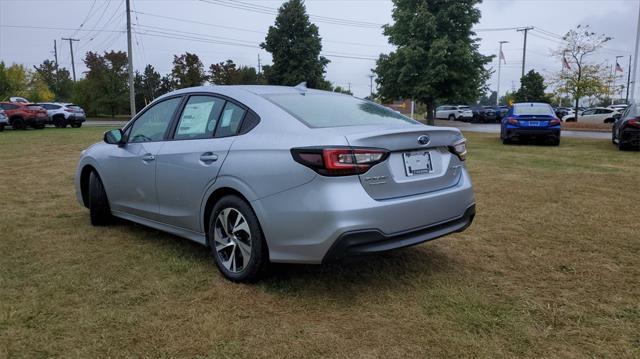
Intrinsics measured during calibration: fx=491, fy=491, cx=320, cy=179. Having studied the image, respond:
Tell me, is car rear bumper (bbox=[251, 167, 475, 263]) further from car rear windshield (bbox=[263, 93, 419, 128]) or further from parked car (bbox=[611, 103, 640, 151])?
parked car (bbox=[611, 103, 640, 151])

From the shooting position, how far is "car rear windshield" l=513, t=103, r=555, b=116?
1541 cm

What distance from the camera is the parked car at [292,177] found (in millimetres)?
3094

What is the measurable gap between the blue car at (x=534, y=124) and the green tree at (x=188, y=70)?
4166 centimetres

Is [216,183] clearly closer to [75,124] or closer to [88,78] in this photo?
[75,124]

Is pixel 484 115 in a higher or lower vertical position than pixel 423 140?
lower

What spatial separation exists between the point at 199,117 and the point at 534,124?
1370cm

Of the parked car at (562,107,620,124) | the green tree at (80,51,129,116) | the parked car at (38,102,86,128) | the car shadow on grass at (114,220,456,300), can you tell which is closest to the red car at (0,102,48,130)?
the parked car at (38,102,86,128)

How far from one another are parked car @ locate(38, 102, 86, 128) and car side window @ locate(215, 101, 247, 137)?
29.2 meters

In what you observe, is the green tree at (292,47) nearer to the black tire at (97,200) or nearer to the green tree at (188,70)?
the green tree at (188,70)

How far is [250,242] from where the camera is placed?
3.52 m

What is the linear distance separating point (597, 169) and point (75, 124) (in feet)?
98.2

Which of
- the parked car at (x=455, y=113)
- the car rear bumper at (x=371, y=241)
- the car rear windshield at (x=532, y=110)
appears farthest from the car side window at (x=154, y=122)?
the parked car at (x=455, y=113)

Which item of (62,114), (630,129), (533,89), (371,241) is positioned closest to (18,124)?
(62,114)

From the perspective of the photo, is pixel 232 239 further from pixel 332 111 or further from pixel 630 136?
pixel 630 136
